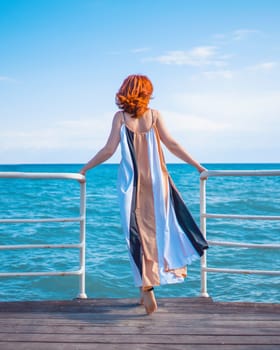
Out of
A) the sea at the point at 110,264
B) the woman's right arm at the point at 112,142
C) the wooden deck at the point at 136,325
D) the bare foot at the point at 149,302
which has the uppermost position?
the woman's right arm at the point at 112,142

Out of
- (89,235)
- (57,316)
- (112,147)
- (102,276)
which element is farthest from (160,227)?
(89,235)

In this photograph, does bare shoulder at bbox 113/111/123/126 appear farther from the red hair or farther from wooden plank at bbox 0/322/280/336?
wooden plank at bbox 0/322/280/336

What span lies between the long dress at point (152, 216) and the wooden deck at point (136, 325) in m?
0.27

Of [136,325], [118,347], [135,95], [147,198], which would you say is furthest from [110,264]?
[118,347]

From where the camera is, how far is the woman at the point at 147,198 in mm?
2867

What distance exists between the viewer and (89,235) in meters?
11.4

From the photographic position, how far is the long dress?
2.87m

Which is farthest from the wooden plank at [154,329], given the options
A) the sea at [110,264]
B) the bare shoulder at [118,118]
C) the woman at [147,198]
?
the sea at [110,264]

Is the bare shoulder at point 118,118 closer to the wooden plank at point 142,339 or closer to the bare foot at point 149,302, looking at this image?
the bare foot at point 149,302

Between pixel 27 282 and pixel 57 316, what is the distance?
161 inches

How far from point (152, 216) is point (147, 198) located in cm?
12

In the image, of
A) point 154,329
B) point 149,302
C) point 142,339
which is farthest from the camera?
point 149,302

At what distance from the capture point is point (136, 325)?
2635 mm

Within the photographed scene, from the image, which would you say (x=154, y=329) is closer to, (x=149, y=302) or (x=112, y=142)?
(x=149, y=302)
